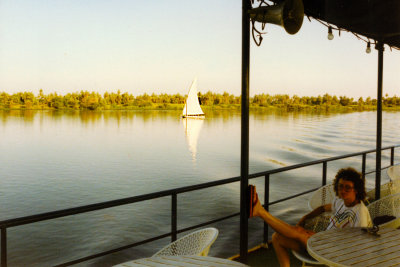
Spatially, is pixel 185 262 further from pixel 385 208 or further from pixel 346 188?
pixel 385 208

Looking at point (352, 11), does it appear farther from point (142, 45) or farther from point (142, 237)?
point (142, 45)

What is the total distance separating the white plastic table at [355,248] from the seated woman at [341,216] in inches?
7.7

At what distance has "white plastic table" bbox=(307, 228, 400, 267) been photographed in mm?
1863

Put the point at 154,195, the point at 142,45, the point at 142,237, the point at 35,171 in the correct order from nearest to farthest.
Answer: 1. the point at 154,195
2. the point at 142,237
3. the point at 35,171
4. the point at 142,45

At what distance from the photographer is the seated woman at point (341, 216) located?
247 centimetres

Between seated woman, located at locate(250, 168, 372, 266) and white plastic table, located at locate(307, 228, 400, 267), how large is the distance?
0.64ft

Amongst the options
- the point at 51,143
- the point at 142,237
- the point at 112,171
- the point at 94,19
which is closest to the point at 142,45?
the point at 94,19

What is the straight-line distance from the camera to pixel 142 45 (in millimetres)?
60938

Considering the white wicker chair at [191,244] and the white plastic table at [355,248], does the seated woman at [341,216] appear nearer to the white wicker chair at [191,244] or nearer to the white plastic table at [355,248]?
the white plastic table at [355,248]

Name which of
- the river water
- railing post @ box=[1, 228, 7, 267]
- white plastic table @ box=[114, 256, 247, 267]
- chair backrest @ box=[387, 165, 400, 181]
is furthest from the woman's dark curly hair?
the river water

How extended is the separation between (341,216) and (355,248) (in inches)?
21.1

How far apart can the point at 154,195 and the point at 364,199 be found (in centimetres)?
140

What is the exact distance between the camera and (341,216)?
8.30ft

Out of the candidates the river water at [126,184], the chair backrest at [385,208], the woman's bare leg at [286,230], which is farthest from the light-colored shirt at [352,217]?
the river water at [126,184]
